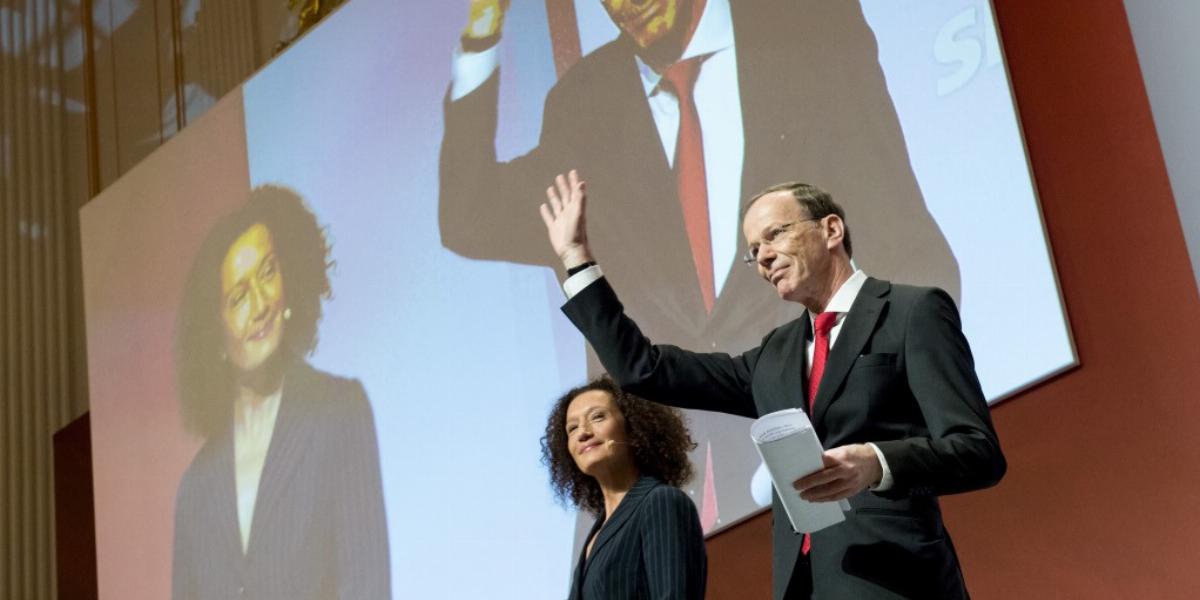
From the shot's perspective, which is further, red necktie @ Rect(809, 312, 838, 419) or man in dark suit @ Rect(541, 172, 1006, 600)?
red necktie @ Rect(809, 312, 838, 419)

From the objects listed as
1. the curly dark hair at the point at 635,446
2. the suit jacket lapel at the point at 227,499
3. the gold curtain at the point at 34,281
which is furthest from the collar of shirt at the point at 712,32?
the gold curtain at the point at 34,281

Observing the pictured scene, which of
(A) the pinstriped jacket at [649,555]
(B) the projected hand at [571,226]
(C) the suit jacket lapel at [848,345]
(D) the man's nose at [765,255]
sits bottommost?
(A) the pinstriped jacket at [649,555]

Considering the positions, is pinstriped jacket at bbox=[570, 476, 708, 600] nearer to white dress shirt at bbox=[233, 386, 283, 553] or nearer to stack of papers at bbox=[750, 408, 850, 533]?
stack of papers at bbox=[750, 408, 850, 533]

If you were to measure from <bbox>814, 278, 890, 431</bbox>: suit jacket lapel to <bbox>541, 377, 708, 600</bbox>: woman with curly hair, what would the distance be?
656 millimetres

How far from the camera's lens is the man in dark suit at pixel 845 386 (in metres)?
1.92

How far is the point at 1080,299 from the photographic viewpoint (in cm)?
303

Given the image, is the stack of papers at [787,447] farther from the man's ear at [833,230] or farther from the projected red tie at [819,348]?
the man's ear at [833,230]

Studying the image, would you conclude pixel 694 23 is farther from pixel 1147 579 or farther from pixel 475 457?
pixel 1147 579

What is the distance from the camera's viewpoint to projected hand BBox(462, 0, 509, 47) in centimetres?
435

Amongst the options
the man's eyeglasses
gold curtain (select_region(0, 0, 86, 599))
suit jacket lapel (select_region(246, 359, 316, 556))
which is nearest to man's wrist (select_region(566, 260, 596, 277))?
the man's eyeglasses

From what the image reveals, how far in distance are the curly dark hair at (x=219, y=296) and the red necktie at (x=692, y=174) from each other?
1443 millimetres

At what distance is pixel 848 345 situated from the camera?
208 centimetres

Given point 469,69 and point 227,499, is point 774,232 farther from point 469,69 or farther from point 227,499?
point 227,499

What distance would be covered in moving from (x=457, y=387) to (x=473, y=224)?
45cm
